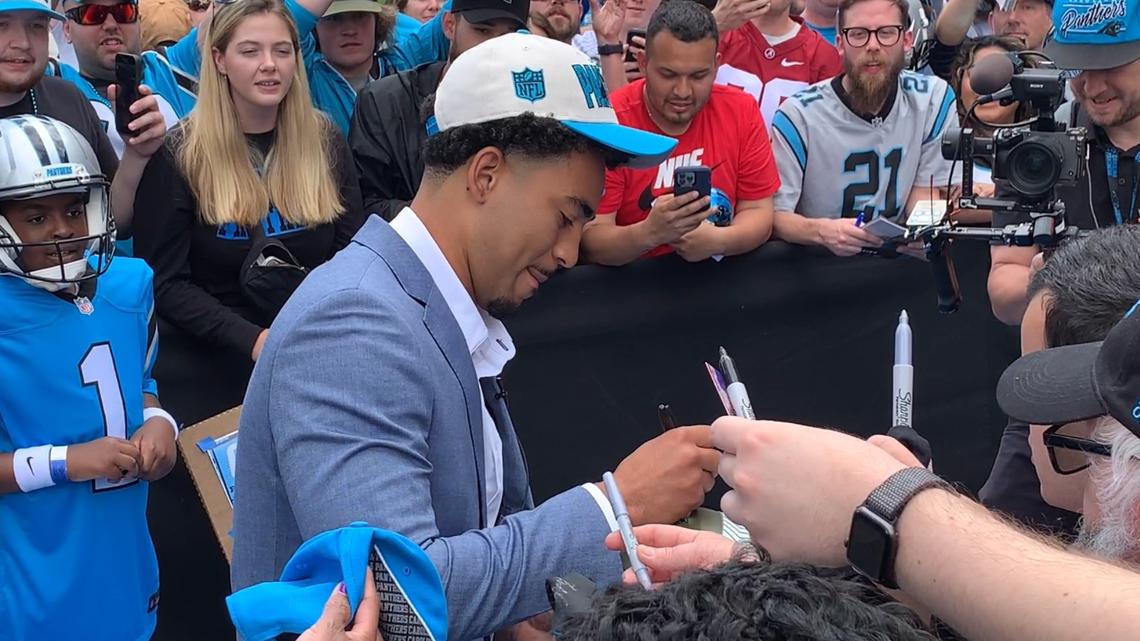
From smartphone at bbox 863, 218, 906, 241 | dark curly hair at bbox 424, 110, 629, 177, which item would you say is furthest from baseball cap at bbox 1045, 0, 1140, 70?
dark curly hair at bbox 424, 110, 629, 177

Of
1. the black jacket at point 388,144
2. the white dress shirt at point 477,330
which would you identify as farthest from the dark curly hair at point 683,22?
the white dress shirt at point 477,330

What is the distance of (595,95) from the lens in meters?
2.51

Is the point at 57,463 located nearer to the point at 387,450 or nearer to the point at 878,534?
the point at 387,450

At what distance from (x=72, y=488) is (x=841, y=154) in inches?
138

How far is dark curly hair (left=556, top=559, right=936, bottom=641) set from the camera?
118 centimetres

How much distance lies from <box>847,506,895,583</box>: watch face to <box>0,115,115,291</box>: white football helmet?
9.40 ft

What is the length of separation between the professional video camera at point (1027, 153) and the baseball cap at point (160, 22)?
412 centimetres

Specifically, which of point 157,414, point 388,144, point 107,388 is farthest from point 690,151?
point 107,388

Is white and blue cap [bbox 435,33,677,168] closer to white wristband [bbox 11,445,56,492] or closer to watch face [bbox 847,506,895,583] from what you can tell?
watch face [bbox 847,506,895,583]

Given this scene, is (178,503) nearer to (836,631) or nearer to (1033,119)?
(1033,119)

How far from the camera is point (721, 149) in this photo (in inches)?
205

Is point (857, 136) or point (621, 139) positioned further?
point (857, 136)

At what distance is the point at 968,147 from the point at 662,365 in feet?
5.03

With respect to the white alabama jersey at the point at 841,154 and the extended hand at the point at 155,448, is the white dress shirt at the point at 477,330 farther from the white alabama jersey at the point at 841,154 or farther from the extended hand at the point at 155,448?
the white alabama jersey at the point at 841,154
